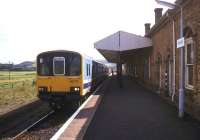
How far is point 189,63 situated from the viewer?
14.3 metres

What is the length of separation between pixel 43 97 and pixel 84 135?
671 cm

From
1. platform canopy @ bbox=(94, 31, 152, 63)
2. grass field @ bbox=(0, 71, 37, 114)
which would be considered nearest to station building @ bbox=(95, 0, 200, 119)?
platform canopy @ bbox=(94, 31, 152, 63)

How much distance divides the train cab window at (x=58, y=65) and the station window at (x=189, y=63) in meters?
5.12

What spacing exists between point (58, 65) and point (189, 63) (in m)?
5.47

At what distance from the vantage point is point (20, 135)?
11.3 m

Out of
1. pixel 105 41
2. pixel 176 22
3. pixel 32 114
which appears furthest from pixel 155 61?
pixel 32 114

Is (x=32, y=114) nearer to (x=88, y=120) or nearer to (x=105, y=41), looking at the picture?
(x=88, y=120)

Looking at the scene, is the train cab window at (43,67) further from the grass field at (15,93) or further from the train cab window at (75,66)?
the grass field at (15,93)

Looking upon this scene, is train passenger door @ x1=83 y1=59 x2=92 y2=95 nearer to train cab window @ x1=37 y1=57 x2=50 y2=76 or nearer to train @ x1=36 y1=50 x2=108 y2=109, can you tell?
train @ x1=36 y1=50 x2=108 y2=109

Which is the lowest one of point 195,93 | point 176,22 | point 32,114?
point 32,114

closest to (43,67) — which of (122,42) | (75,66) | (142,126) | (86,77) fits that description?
(75,66)

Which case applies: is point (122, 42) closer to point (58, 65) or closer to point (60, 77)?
point (58, 65)

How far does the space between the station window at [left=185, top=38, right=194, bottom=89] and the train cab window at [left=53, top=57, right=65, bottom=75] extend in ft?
16.8

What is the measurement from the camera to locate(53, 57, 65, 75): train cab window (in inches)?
632
